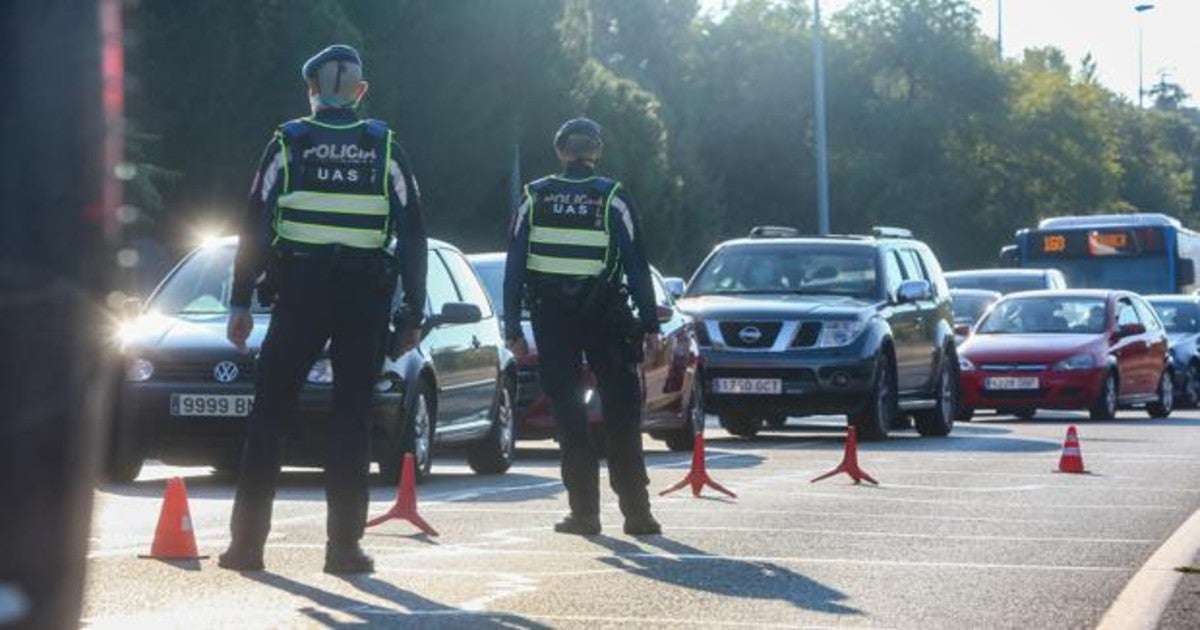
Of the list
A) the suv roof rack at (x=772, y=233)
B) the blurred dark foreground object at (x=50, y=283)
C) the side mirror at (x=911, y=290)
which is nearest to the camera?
the blurred dark foreground object at (x=50, y=283)

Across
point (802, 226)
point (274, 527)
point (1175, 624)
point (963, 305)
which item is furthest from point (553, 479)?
point (802, 226)

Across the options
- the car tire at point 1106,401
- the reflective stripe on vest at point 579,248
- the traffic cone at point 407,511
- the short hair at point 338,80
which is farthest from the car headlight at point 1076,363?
the short hair at point 338,80

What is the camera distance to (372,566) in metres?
9.05

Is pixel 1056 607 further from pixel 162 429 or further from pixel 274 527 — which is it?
pixel 162 429

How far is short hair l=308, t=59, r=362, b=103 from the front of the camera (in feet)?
29.4

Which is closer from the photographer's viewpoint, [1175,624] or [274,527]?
[1175,624]

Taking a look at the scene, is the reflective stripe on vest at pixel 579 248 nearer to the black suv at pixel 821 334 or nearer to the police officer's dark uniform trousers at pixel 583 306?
the police officer's dark uniform trousers at pixel 583 306

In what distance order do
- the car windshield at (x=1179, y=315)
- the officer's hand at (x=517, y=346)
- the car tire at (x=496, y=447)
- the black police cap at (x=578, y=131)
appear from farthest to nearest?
the car windshield at (x=1179, y=315) → the car tire at (x=496, y=447) → the officer's hand at (x=517, y=346) → the black police cap at (x=578, y=131)

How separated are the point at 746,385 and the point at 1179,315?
1803 centimetres

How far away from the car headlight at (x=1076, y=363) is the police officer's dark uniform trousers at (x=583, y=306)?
18.9 m

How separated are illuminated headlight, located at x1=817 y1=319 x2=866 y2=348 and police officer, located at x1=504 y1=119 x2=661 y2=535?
36.3 feet

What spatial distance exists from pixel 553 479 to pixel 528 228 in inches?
→ 198

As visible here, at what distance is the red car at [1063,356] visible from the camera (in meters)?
29.6

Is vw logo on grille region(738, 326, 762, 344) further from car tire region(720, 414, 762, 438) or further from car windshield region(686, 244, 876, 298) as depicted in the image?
car tire region(720, 414, 762, 438)
